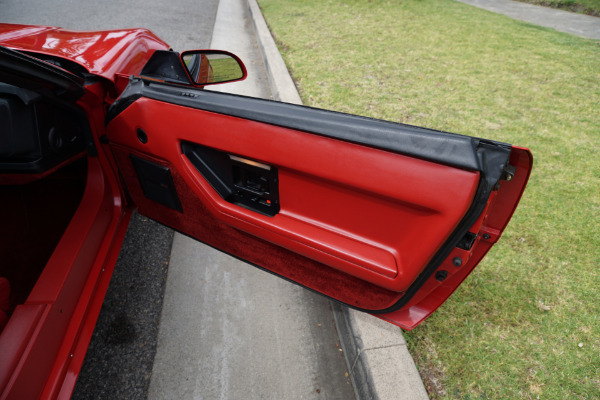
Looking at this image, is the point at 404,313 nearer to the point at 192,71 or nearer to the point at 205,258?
the point at 205,258

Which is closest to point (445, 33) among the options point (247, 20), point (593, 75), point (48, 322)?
point (593, 75)

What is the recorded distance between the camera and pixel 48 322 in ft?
4.39

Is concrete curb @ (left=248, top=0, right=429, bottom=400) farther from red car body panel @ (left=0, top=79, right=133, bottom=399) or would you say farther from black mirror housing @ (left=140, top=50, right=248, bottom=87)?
black mirror housing @ (left=140, top=50, right=248, bottom=87)

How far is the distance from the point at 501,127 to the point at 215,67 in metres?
3.13

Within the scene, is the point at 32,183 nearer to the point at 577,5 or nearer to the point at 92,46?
the point at 92,46

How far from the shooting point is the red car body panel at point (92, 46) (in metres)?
1.93

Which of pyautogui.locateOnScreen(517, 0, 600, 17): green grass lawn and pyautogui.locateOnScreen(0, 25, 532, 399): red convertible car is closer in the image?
pyautogui.locateOnScreen(0, 25, 532, 399): red convertible car

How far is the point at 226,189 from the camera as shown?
1645mm

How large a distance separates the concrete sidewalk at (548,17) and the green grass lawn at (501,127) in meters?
0.79

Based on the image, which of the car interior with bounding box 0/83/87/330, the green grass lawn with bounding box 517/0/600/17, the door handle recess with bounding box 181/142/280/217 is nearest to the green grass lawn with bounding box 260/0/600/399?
the door handle recess with bounding box 181/142/280/217

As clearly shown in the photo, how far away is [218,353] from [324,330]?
2.08 ft

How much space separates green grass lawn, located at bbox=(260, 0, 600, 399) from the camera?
1807 millimetres

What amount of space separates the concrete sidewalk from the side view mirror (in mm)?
8174

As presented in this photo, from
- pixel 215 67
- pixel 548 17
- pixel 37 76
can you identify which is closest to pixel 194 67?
pixel 215 67
